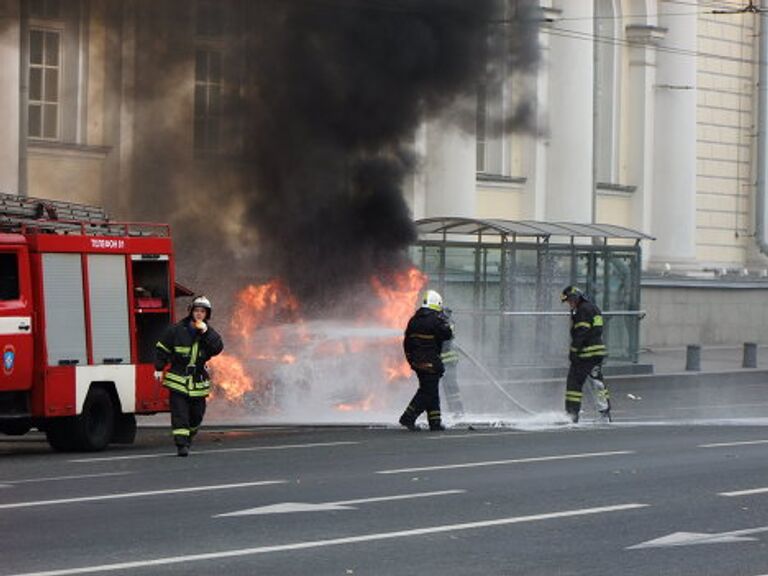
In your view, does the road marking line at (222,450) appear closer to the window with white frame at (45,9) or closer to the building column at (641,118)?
the window with white frame at (45,9)

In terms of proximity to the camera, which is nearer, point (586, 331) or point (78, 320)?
point (78, 320)

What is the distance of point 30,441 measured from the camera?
64.1 ft

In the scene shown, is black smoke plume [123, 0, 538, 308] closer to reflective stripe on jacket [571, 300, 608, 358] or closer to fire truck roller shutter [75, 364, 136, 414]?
reflective stripe on jacket [571, 300, 608, 358]

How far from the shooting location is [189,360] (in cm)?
1683


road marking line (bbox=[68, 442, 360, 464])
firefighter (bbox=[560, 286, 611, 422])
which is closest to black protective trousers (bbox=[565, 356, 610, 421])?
firefighter (bbox=[560, 286, 611, 422])

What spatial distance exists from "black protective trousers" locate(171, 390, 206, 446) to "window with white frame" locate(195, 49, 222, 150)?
5.79 m

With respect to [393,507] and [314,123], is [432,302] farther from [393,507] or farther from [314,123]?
[393,507]

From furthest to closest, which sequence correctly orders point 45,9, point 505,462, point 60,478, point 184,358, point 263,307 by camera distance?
point 45,9, point 263,307, point 184,358, point 505,462, point 60,478

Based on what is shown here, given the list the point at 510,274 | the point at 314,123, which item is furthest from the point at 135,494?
the point at 510,274

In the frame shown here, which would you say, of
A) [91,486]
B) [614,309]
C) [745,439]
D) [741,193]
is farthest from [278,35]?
[741,193]

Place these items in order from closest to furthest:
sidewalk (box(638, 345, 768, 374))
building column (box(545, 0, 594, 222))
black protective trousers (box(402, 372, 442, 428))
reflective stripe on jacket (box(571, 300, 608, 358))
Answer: black protective trousers (box(402, 372, 442, 428))
reflective stripe on jacket (box(571, 300, 608, 358))
sidewalk (box(638, 345, 768, 374))
building column (box(545, 0, 594, 222))

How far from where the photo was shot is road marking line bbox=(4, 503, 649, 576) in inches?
391

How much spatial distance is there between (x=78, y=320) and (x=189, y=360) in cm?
124

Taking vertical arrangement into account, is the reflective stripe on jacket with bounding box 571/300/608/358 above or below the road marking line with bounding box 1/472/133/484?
above
